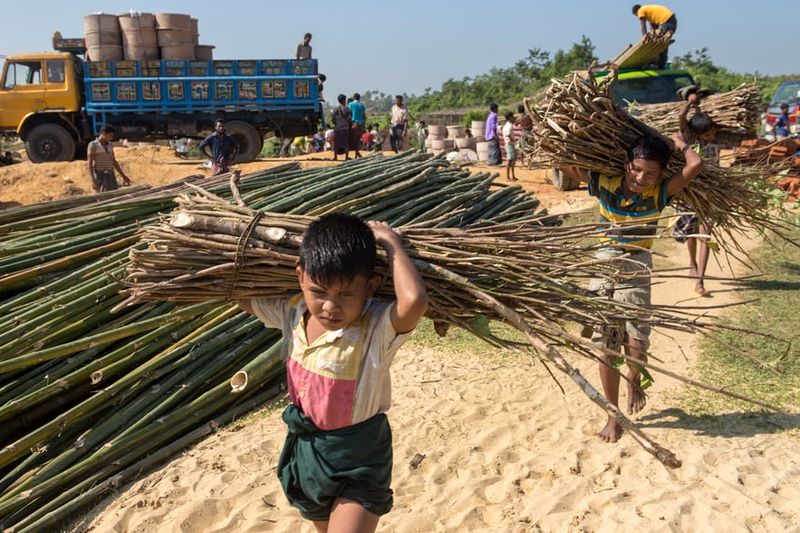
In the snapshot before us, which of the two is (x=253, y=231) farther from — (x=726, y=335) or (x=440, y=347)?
(x=726, y=335)

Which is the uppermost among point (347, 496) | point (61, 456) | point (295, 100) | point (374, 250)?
point (295, 100)

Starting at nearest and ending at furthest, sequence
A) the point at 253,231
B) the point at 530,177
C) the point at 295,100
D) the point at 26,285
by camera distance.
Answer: the point at 253,231, the point at 26,285, the point at 530,177, the point at 295,100

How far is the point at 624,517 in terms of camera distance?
2.78m

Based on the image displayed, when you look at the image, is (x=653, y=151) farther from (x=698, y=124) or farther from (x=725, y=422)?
(x=698, y=124)

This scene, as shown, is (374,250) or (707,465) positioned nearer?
(374,250)

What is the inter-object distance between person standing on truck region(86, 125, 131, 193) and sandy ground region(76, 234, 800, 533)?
5.67m

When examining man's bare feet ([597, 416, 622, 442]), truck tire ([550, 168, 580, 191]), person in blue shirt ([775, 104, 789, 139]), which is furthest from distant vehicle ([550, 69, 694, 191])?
man's bare feet ([597, 416, 622, 442])

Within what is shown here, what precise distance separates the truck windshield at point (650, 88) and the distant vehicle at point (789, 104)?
18.8ft

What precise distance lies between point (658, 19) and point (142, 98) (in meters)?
9.95

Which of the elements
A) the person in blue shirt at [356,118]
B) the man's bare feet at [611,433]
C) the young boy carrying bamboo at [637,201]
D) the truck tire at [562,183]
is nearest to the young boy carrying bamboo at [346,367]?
the young boy carrying bamboo at [637,201]

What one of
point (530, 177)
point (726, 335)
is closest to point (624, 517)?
point (726, 335)

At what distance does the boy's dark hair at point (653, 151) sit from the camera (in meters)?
3.31

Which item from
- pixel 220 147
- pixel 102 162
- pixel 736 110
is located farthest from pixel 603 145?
pixel 220 147

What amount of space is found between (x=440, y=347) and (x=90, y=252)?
233 centimetres
